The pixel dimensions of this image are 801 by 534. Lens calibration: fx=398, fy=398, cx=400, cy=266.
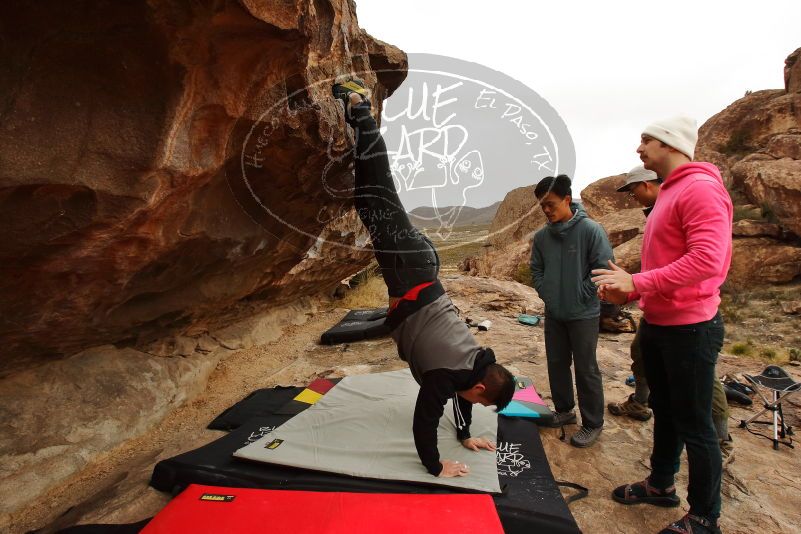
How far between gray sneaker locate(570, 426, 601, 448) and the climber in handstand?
110cm

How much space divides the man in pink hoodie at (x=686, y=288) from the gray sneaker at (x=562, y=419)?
128cm

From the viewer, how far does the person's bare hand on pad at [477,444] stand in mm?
2733

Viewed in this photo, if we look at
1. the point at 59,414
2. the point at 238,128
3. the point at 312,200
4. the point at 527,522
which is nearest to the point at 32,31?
the point at 238,128

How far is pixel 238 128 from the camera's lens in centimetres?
261

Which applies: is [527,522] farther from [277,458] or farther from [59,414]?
[59,414]

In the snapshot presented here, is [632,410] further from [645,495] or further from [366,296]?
[366,296]

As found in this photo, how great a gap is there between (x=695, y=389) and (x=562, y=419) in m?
1.64

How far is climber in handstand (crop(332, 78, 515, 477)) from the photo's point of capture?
2.33 metres

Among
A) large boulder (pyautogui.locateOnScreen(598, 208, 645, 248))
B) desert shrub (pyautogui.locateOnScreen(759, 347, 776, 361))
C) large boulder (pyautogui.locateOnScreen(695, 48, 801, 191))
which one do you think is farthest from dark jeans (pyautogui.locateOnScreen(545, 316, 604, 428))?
large boulder (pyautogui.locateOnScreen(695, 48, 801, 191))

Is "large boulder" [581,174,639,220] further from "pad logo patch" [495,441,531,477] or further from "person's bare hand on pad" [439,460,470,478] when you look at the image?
"person's bare hand on pad" [439,460,470,478]

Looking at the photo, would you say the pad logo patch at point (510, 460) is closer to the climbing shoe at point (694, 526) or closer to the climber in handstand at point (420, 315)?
the climber in handstand at point (420, 315)

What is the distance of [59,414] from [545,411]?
3855 mm

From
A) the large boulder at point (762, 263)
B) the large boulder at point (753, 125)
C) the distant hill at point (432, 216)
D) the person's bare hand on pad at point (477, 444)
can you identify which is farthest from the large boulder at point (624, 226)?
the person's bare hand on pad at point (477, 444)

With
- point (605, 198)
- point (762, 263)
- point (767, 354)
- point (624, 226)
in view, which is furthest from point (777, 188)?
point (767, 354)
